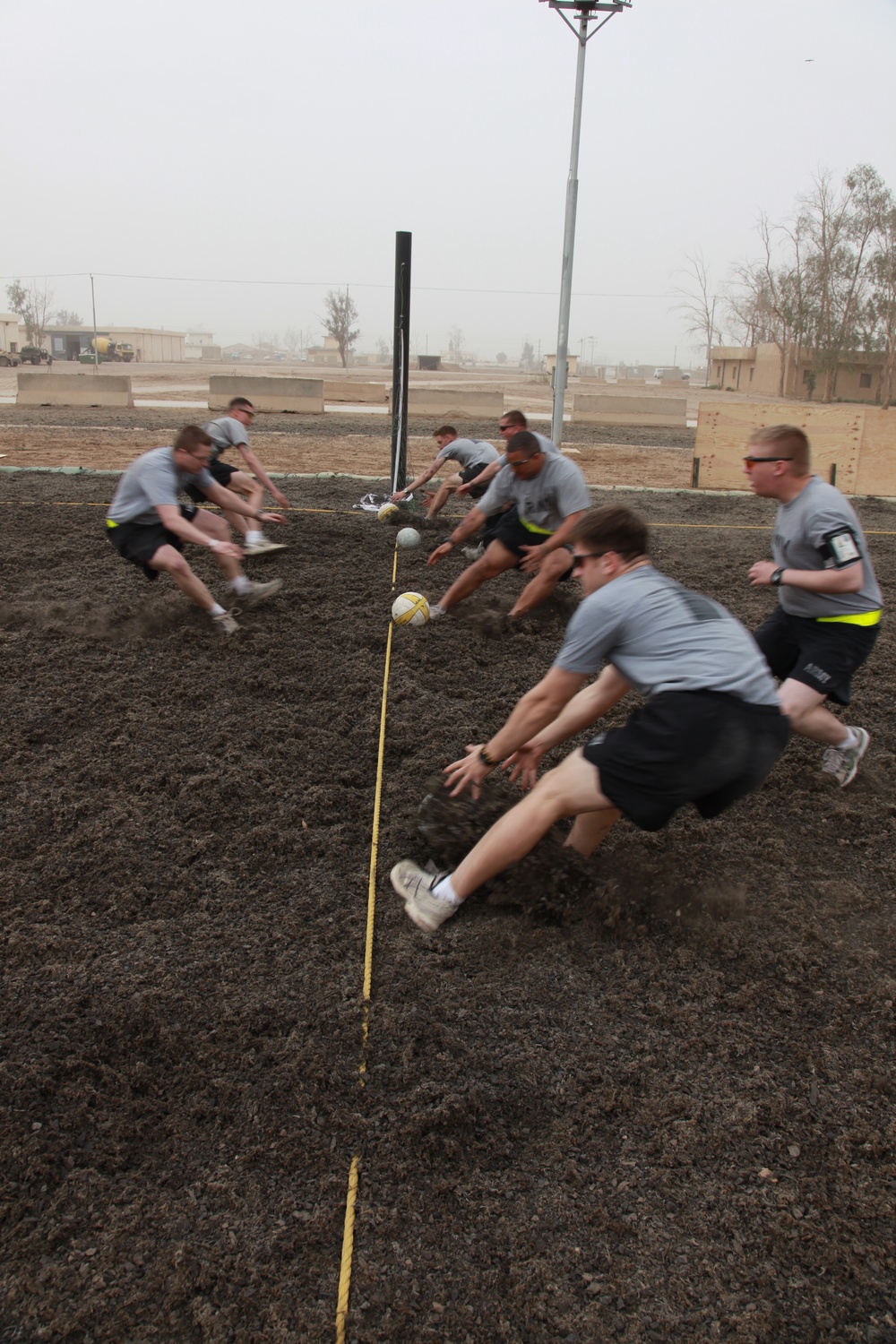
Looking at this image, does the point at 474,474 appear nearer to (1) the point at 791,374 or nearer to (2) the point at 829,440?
(2) the point at 829,440

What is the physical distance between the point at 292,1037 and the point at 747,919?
5.51 ft

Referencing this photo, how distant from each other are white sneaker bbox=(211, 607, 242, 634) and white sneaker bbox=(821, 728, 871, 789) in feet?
12.2

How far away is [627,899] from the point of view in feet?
10.9

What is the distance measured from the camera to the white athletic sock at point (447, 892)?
3145 millimetres

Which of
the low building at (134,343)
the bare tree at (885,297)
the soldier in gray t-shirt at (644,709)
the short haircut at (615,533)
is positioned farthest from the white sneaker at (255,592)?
the low building at (134,343)

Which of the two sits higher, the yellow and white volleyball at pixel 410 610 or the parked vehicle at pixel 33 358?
the parked vehicle at pixel 33 358

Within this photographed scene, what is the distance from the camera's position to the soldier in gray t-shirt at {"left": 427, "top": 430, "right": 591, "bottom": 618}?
6133mm

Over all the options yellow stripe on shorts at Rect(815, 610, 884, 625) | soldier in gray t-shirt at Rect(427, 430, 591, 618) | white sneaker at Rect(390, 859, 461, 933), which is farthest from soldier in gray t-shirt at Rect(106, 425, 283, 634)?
yellow stripe on shorts at Rect(815, 610, 884, 625)

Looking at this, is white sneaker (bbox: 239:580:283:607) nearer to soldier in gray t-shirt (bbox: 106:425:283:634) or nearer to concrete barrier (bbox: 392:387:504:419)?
soldier in gray t-shirt (bbox: 106:425:283:634)

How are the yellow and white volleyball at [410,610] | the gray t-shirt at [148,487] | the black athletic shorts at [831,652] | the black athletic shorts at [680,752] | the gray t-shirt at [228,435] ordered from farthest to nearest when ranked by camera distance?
the gray t-shirt at [228,435]
the yellow and white volleyball at [410,610]
the gray t-shirt at [148,487]
the black athletic shorts at [831,652]
the black athletic shorts at [680,752]

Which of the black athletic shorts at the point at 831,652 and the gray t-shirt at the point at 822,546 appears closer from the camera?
the gray t-shirt at the point at 822,546

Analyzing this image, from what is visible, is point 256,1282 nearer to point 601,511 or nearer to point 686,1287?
point 686,1287

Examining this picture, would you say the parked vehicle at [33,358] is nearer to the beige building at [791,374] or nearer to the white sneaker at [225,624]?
the beige building at [791,374]

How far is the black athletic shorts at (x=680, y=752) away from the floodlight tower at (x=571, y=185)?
9.65m
